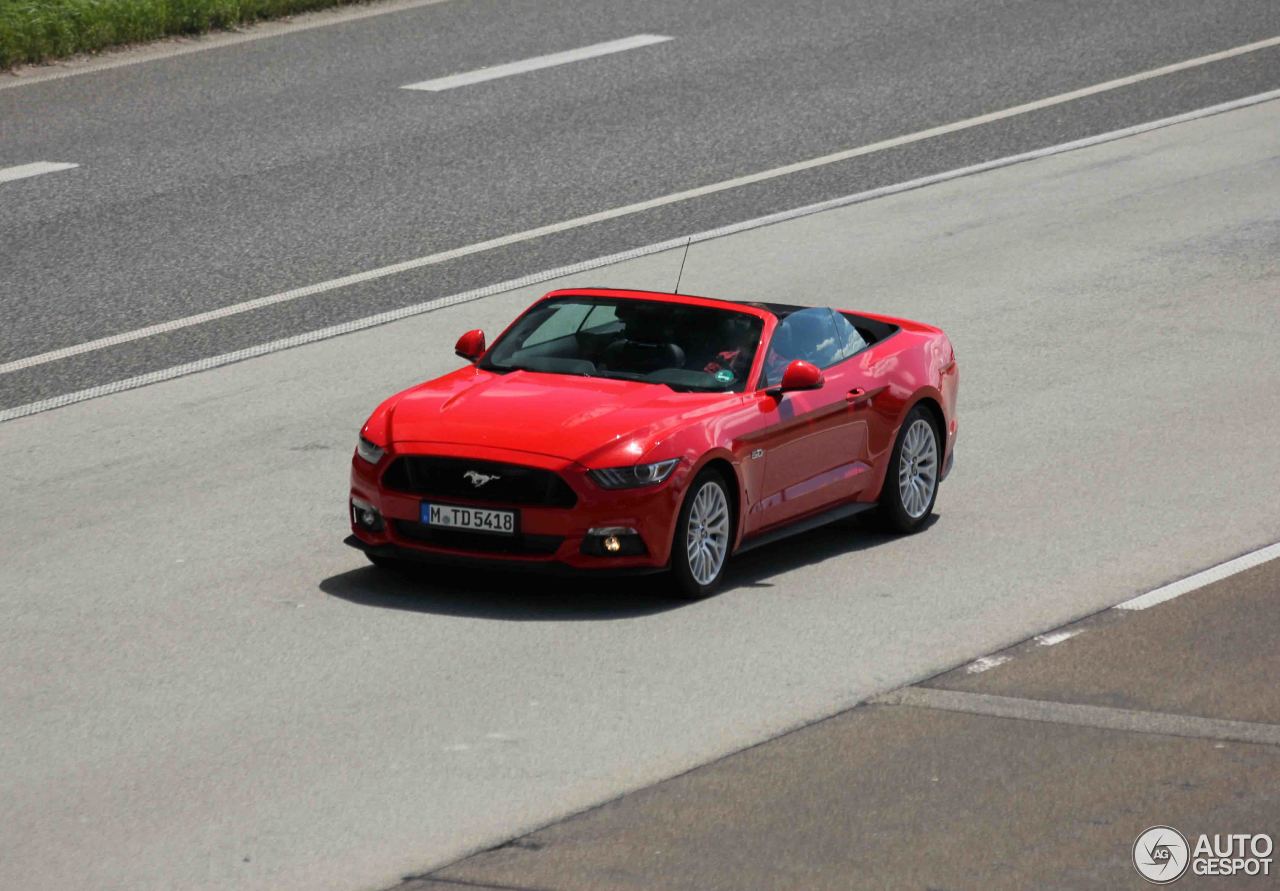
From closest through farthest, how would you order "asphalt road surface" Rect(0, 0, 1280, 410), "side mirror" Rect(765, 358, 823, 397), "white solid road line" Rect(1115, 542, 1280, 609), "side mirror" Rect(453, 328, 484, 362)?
"white solid road line" Rect(1115, 542, 1280, 609)
"side mirror" Rect(765, 358, 823, 397)
"side mirror" Rect(453, 328, 484, 362)
"asphalt road surface" Rect(0, 0, 1280, 410)

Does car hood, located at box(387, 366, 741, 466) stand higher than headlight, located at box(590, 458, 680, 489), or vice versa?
car hood, located at box(387, 366, 741, 466)

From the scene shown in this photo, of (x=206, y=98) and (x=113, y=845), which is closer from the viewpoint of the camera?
(x=113, y=845)

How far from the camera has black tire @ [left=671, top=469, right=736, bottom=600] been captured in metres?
10.2

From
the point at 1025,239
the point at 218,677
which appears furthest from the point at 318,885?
the point at 1025,239

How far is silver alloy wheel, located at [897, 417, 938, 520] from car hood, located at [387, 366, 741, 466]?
56.5 inches

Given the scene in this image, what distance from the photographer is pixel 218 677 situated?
9188 mm

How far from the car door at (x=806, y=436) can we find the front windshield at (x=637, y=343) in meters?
0.20

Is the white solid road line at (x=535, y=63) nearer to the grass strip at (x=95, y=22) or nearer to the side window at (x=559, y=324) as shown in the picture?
the grass strip at (x=95, y=22)

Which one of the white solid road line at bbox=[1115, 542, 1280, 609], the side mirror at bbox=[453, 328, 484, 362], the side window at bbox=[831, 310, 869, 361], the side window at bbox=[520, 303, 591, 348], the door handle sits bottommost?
the white solid road line at bbox=[1115, 542, 1280, 609]

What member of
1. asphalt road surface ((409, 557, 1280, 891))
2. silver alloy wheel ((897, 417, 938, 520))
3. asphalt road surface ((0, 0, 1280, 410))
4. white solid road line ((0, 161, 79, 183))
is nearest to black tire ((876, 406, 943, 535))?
silver alloy wheel ((897, 417, 938, 520))

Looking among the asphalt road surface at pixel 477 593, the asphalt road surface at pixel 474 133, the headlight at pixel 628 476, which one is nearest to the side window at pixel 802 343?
the asphalt road surface at pixel 477 593

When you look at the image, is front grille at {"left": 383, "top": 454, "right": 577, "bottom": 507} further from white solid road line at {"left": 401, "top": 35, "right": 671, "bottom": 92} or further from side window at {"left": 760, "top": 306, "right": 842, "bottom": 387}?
white solid road line at {"left": 401, "top": 35, "right": 671, "bottom": 92}

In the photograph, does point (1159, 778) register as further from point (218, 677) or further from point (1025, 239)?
point (1025, 239)

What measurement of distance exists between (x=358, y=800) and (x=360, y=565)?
3.26 meters
